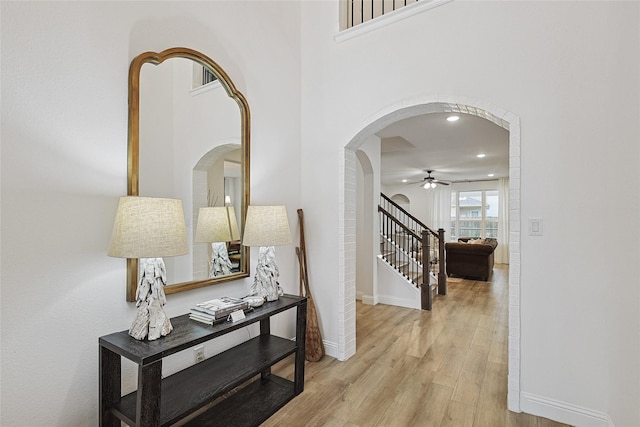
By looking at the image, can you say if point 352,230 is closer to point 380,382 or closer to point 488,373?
point 380,382

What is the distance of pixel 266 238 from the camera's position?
224 cm

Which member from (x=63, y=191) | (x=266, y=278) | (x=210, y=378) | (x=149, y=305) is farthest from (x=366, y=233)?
(x=63, y=191)

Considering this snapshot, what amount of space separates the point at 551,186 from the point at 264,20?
2.55 metres

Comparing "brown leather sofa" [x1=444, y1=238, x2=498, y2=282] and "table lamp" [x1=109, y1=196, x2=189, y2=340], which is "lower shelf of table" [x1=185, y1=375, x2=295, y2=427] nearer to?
"table lamp" [x1=109, y1=196, x2=189, y2=340]

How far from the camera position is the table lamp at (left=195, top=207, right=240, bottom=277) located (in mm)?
2221

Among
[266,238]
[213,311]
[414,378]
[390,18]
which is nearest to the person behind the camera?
[213,311]

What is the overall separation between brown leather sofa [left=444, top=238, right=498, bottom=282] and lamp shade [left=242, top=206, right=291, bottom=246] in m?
5.08

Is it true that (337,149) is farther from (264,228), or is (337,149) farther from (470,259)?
(470,259)

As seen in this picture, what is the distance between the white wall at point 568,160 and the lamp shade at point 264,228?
4.88 ft

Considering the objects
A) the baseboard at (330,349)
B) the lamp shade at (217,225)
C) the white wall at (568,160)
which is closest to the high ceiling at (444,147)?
the white wall at (568,160)

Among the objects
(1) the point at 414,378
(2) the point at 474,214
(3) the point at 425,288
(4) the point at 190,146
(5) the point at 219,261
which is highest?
(4) the point at 190,146

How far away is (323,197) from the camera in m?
2.99

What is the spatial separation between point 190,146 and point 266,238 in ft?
2.67

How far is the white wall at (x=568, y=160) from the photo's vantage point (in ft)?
5.64
